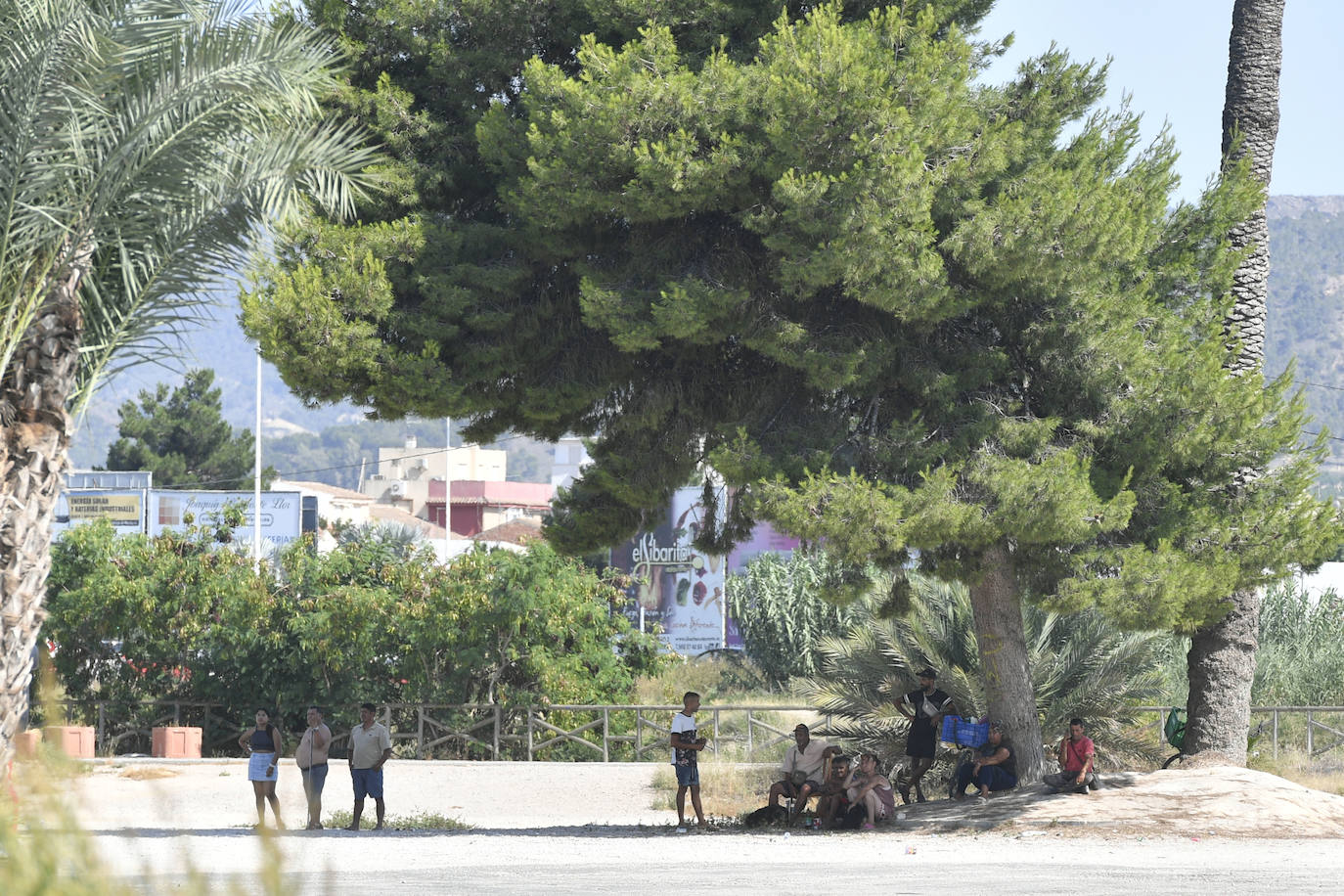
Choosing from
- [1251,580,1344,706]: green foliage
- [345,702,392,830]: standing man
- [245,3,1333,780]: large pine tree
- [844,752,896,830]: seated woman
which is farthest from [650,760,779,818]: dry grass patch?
[1251,580,1344,706]: green foliage

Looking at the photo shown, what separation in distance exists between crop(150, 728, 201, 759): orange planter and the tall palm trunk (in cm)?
1716

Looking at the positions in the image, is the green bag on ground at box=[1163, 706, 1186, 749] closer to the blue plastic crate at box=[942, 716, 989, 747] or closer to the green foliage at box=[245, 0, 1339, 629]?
the green foliage at box=[245, 0, 1339, 629]

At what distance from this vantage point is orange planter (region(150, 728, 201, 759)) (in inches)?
1000

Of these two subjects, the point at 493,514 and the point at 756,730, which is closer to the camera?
the point at 756,730

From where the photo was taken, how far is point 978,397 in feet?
51.0

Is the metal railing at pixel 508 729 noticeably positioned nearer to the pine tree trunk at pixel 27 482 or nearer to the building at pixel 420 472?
the pine tree trunk at pixel 27 482

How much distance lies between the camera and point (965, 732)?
1584cm

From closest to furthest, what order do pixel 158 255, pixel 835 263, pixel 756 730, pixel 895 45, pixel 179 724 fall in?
pixel 158 255
pixel 835 263
pixel 895 45
pixel 756 730
pixel 179 724

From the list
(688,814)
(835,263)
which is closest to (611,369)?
(835,263)

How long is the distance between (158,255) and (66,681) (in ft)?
58.6

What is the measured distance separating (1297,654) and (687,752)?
1615cm

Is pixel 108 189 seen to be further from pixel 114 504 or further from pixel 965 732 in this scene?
pixel 114 504

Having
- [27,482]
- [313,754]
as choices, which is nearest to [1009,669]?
[313,754]

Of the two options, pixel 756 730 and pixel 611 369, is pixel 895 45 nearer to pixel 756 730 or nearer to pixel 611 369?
pixel 611 369
